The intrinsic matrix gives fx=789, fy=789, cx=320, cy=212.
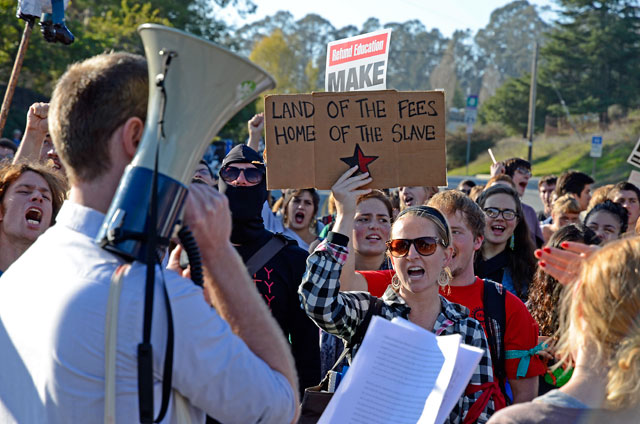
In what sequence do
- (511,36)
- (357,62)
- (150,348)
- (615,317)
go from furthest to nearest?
(511,36) < (357,62) < (615,317) < (150,348)

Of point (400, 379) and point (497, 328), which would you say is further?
point (497, 328)

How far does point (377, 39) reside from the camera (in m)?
5.03

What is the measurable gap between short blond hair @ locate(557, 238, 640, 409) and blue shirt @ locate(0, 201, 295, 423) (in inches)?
29.9

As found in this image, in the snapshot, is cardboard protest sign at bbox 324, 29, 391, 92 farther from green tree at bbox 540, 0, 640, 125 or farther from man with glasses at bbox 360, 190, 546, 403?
green tree at bbox 540, 0, 640, 125

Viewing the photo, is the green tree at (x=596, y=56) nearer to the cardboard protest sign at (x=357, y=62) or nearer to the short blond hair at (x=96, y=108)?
the cardboard protest sign at (x=357, y=62)

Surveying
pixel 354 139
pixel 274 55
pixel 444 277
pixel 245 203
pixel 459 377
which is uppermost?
pixel 274 55

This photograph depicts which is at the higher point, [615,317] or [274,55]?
[274,55]

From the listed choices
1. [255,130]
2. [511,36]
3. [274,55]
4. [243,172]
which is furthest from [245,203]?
[511,36]

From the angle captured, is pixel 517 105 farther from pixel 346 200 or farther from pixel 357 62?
pixel 346 200

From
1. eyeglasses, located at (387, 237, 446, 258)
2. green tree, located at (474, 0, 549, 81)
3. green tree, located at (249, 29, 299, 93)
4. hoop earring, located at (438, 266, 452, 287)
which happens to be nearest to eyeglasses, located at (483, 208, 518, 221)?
hoop earring, located at (438, 266, 452, 287)

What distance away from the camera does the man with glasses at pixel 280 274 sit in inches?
145

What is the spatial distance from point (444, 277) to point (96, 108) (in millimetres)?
2013

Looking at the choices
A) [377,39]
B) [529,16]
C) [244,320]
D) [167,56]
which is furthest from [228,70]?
[529,16]

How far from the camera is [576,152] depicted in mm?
47219
